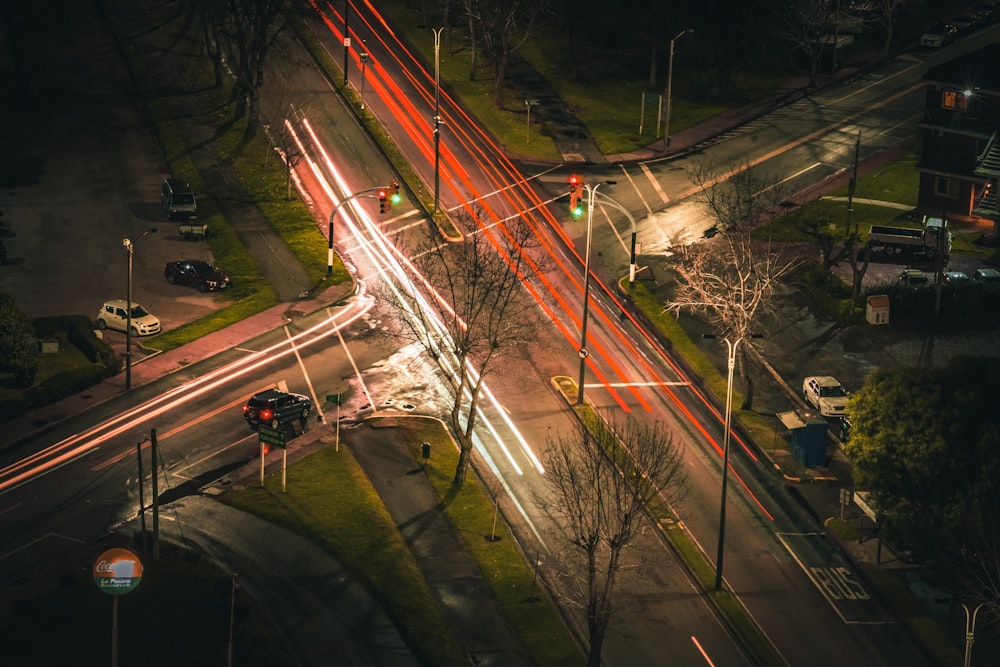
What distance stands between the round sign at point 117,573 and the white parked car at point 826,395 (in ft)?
133

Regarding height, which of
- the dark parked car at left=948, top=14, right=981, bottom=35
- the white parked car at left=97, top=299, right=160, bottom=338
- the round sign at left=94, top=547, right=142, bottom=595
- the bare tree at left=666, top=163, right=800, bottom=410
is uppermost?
the dark parked car at left=948, top=14, right=981, bottom=35

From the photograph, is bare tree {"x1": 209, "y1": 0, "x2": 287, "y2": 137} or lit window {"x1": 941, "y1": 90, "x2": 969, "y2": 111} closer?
lit window {"x1": 941, "y1": 90, "x2": 969, "y2": 111}

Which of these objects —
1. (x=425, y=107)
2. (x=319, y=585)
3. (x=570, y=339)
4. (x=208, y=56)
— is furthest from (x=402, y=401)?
(x=208, y=56)

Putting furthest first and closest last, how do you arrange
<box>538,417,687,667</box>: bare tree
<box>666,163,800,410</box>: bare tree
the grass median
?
<box>666,163,800,410</box>: bare tree < the grass median < <box>538,417,687,667</box>: bare tree

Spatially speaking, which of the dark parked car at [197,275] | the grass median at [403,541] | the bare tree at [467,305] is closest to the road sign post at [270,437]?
the grass median at [403,541]

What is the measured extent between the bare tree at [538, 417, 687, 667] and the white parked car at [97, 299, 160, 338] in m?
26.3

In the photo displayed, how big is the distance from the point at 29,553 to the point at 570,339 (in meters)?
34.8

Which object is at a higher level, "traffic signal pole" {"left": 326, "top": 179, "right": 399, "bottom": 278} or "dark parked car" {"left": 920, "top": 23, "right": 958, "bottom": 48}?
"dark parked car" {"left": 920, "top": 23, "right": 958, "bottom": 48}

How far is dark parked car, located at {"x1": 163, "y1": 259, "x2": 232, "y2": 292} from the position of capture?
9500 centimetres

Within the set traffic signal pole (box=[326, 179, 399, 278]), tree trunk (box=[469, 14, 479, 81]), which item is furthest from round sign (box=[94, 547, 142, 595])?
tree trunk (box=[469, 14, 479, 81])

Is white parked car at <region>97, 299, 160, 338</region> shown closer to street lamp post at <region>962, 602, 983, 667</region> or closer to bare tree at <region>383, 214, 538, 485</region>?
bare tree at <region>383, 214, 538, 485</region>

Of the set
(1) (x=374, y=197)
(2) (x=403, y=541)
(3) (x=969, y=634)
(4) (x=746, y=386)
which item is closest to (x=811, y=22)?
(1) (x=374, y=197)

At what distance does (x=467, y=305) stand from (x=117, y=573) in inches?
1111

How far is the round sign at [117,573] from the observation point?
54.2m
